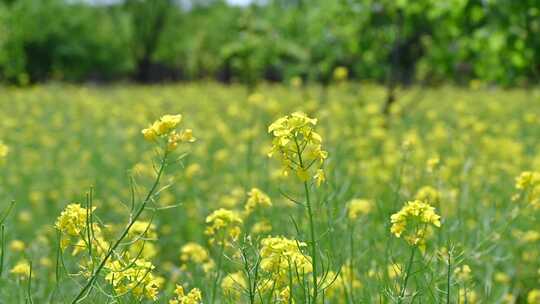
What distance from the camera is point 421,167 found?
4781 millimetres

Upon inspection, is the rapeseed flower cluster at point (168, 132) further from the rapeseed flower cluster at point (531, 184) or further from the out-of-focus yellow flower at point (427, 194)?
the out-of-focus yellow flower at point (427, 194)

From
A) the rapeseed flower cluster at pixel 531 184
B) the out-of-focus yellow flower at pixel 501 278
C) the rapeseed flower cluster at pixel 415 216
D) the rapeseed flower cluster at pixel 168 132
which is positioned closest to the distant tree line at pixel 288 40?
the out-of-focus yellow flower at pixel 501 278

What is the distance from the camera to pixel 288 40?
1338cm

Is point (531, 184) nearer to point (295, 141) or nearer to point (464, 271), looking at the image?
point (464, 271)

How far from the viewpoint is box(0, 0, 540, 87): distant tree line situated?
5445mm

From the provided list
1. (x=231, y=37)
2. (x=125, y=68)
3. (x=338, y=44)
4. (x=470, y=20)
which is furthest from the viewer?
(x=125, y=68)

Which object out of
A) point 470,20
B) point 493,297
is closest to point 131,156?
point 470,20

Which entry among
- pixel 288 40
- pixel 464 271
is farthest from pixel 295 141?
pixel 288 40

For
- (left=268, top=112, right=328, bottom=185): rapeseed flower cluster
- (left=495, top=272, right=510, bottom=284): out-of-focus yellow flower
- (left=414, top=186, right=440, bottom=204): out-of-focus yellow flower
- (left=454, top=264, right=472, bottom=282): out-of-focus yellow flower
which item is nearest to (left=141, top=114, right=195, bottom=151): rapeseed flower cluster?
(left=268, top=112, right=328, bottom=185): rapeseed flower cluster

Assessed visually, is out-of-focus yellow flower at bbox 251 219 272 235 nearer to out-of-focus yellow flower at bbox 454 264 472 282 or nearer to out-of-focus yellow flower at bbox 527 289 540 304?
out-of-focus yellow flower at bbox 454 264 472 282

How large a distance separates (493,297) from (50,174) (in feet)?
14.0

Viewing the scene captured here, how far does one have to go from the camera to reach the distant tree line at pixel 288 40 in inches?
214

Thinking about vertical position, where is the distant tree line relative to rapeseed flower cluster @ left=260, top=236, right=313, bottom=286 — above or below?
above

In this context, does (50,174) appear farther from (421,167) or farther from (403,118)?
(403,118)
